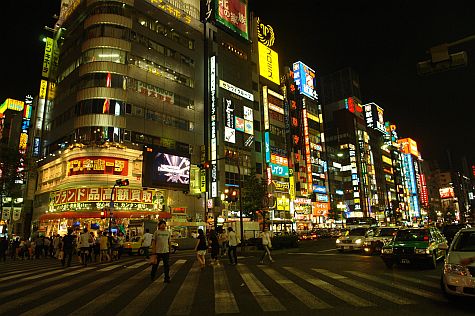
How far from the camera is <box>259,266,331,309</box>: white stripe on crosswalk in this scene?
7.05m

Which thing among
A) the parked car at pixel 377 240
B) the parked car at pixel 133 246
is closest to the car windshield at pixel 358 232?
the parked car at pixel 377 240

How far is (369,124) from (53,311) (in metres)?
123

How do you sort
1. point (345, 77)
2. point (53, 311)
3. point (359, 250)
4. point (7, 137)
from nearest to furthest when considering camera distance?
point (53, 311) → point (359, 250) → point (7, 137) → point (345, 77)

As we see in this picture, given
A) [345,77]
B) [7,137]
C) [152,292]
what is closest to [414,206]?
[345,77]

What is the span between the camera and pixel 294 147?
71.1 meters

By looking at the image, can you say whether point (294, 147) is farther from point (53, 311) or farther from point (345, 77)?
point (53, 311)

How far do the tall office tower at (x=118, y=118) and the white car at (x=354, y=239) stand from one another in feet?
76.7

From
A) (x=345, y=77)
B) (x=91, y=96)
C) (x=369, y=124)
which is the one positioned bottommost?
(x=91, y=96)

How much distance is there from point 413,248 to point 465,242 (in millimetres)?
4828

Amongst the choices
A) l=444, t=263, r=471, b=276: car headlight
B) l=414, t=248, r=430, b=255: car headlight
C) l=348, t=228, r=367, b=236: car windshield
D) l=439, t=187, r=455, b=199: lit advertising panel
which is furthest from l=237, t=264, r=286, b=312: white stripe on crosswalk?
l=439, t=187, r=455, b=199: lit advertising panel

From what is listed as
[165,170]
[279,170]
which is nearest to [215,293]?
[165,170]

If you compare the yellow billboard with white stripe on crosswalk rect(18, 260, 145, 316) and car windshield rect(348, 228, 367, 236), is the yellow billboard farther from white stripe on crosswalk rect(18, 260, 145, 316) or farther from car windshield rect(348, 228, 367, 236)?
white stripe on crosswalk rect(18, 260, 145, 316)

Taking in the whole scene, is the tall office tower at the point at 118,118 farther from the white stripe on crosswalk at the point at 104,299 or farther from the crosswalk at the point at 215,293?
the white stripe on crosswalk at the point at 104,299

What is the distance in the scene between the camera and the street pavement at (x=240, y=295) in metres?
6.75
